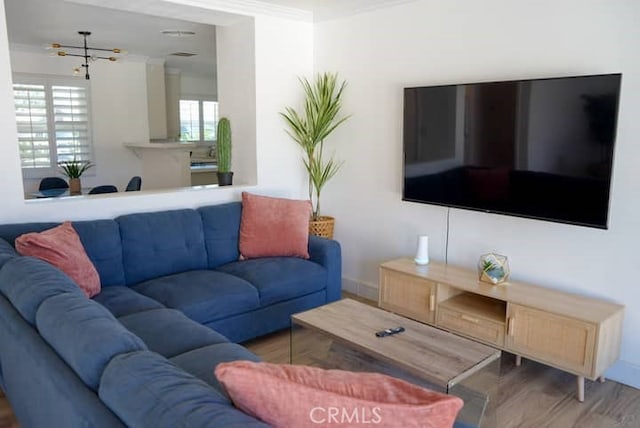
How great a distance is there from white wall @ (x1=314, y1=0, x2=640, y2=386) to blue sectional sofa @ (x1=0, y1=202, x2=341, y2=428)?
76cm

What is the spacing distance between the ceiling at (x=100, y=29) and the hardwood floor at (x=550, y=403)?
3298 mm

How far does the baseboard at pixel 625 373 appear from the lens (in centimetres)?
285

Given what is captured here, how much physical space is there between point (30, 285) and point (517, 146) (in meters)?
2.64

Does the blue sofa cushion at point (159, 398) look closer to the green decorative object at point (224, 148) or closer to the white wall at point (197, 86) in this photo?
the green decorative object at point (224, 148)

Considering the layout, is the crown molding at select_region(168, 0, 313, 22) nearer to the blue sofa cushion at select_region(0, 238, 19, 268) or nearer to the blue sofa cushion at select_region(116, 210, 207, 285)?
the blue sofa cushion at select_region(116, 210, 207, 285)

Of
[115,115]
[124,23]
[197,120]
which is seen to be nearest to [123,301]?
[124,23]

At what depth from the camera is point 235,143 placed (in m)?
4.55

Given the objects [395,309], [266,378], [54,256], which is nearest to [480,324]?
[395,309]

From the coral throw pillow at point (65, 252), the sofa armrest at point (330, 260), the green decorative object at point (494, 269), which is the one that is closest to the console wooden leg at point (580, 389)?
the green decorative object at point (494, 269)

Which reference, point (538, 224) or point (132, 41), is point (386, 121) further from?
point (132, 41)

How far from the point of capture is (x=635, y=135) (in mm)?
2730

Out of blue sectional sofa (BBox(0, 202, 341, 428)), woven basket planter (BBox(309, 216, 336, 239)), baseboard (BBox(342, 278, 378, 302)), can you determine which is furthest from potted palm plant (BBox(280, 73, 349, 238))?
blue sectional sofa (BBox(0, 202, 341, 428))

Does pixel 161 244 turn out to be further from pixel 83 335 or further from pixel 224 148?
pixel 83 335

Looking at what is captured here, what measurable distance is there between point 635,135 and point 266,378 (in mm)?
2543
